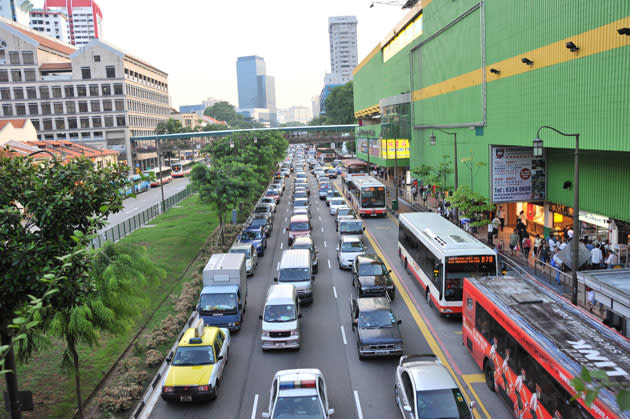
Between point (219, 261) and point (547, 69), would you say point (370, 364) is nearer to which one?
point (219, 261)

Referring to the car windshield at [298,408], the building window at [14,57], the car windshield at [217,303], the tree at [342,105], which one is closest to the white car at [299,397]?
the car windshield at [298,408]

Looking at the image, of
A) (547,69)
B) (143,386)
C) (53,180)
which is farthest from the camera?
(547,69)

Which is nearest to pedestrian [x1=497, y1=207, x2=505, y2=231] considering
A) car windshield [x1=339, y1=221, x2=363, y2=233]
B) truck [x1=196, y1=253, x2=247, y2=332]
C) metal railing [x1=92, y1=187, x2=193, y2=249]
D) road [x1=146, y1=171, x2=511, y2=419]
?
car windshield [x1=339, y1=221, x2=363, y2=233]

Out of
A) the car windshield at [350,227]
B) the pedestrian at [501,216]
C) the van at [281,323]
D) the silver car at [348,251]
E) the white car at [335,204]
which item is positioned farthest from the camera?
the white car at [335,204]

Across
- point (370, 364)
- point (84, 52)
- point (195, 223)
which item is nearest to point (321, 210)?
point (195, 223)

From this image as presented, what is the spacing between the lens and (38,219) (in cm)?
1065

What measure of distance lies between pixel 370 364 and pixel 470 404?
16.5 feet

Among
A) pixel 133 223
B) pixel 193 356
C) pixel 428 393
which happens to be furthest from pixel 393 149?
pixel 428 393

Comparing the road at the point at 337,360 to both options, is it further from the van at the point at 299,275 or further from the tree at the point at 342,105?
the tree at the point at 342,105

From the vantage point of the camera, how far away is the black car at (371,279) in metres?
22.0

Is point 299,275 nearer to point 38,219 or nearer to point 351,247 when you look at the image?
point 351,247

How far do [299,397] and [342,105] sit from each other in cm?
13417

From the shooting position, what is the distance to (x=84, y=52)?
9562cm

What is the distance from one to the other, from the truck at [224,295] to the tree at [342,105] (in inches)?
4709
